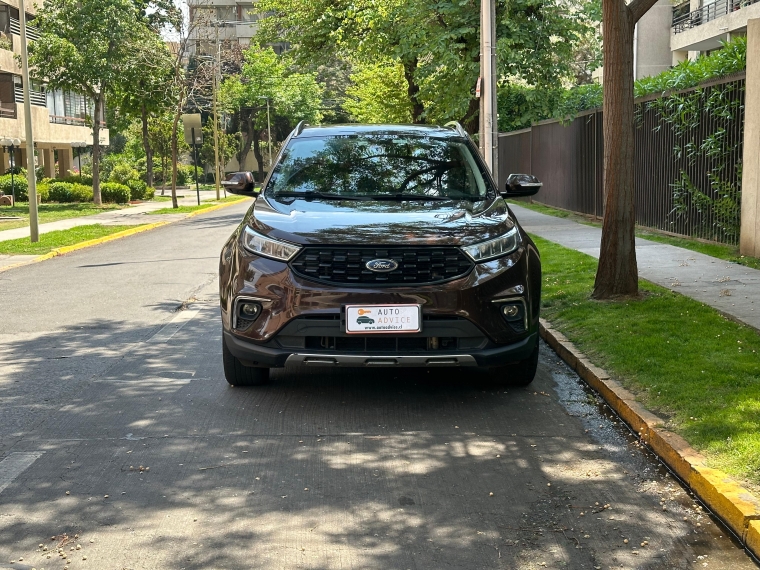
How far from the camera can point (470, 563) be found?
4.01m

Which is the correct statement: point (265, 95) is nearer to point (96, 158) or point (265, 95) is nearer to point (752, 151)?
point (96, 158)

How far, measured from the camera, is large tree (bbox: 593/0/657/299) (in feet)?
32.1

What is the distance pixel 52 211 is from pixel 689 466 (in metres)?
31.5

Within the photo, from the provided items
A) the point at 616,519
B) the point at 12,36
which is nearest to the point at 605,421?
the point at 616,519

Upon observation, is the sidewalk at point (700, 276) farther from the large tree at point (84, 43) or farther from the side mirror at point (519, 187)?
the large tree at point (84, 43)

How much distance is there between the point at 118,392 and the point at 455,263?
247cm

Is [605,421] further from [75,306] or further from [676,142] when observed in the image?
[676,142]

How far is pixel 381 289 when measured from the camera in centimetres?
614

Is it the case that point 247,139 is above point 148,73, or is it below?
below

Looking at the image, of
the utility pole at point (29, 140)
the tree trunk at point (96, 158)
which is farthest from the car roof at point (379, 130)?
the tree trunk at point (96, 158)

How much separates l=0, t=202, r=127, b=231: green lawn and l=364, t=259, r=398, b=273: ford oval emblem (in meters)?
20.7

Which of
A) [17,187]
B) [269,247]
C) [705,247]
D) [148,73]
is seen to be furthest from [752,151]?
[17,187]

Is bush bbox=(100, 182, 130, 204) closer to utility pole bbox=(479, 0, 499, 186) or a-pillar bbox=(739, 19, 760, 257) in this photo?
utility pole bbox=(479, 0, 499, 186)

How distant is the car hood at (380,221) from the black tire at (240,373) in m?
0.95
